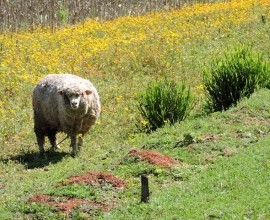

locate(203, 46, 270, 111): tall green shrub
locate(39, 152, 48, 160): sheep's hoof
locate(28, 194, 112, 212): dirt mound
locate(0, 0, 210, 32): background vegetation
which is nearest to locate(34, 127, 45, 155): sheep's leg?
locate(39, 152, 48, 160): sheep's hoof

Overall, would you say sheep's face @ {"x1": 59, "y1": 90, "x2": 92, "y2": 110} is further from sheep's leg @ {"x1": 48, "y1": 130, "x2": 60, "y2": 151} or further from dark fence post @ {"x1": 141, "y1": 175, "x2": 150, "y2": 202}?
dark fence post @ {"x1": 141, "y1": 175, "x2": 150, "y2": 202}

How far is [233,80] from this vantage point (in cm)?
1653

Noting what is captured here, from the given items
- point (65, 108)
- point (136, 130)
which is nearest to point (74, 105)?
point (65, 108)

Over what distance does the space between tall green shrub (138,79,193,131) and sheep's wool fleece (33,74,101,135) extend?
5.13 feet

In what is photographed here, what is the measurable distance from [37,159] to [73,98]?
179 cm

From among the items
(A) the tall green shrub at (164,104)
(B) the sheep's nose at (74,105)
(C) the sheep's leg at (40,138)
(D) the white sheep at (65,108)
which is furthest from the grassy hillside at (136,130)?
(B) the sheep's nose at (74,105)

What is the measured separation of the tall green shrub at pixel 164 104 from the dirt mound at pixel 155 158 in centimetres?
375

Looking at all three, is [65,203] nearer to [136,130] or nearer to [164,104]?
[164,104]

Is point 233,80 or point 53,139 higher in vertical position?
point 233,80

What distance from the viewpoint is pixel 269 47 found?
23.3 meters

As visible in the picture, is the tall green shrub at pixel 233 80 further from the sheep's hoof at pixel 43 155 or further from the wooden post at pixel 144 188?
the wooden post at pixel 144 188

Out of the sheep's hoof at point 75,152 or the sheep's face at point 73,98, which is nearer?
the sheep's face at point 73,98

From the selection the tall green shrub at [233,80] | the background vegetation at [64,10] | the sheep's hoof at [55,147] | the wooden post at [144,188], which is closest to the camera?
the wooden post at [144,188]

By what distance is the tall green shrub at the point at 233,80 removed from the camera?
16500mm
